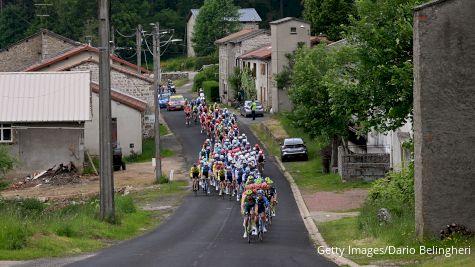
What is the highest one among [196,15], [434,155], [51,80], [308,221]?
[196,15]

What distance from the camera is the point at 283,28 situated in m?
76.4

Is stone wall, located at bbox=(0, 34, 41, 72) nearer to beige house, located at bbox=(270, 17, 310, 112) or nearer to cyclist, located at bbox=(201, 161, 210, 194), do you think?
beige house, located at bbox=(270, 17, 310, 112)

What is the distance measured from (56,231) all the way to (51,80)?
32321 mm

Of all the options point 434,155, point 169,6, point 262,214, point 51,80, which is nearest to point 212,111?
point 51,80

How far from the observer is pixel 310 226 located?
109 ft

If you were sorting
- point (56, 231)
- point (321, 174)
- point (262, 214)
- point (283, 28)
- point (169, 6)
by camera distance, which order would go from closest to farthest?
point (56, 231)
point (262, 214)
point (321, 174)
point (283, 28)
point (169, 6)

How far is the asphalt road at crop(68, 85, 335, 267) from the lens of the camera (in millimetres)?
23141

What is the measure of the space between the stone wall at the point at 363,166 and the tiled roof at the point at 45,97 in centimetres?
1494

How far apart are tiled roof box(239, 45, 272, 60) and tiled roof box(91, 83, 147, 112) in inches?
649

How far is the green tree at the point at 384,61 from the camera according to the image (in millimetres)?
→ 31911

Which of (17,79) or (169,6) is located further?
(169,6)

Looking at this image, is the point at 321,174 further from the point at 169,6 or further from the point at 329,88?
the point at 169,6

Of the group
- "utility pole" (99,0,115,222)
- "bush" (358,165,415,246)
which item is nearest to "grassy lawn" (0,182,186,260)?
"utility pole" (99,0,115,222)

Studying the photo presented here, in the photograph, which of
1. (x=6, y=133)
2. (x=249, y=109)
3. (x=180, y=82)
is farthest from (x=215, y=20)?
(x=6, y=133)
